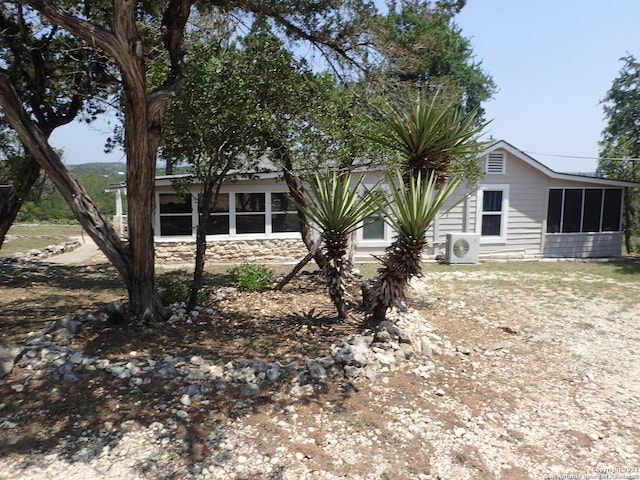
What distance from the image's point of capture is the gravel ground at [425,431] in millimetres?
3256

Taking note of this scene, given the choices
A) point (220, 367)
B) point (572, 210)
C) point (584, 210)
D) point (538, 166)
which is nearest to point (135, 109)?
point (220, 367)

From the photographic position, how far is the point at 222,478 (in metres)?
3.14

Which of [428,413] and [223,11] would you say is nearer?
[428,413]

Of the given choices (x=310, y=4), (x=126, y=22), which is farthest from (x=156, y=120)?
(x=310, y=4)

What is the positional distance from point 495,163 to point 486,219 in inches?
69.0

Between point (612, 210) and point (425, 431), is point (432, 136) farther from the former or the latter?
point (612, 210)

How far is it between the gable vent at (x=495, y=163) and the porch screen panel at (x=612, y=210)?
4006mm

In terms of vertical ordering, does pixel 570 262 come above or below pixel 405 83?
below

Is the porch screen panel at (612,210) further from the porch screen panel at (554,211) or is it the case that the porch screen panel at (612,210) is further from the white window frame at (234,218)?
the white window frame at (234,218)

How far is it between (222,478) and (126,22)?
15.2 ft

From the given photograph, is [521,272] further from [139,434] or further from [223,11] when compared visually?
[139,434]

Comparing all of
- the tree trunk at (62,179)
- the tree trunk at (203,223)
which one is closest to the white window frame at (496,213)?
the tree trunk at (203,223)

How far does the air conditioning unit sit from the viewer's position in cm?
1297

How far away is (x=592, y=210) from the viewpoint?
1491cm
